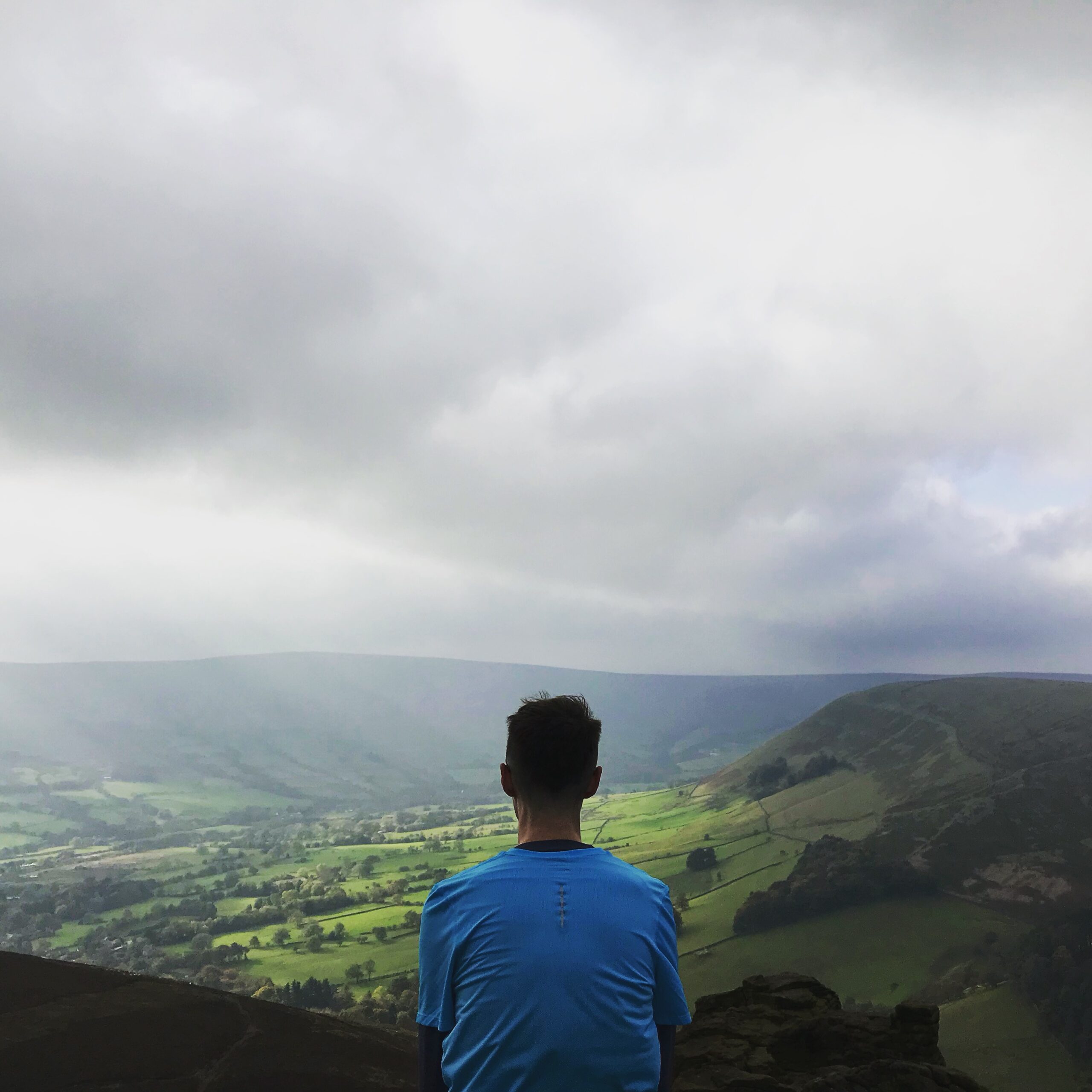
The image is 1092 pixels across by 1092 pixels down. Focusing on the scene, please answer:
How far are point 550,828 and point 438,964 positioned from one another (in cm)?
64

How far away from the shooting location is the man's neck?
2.86 meters

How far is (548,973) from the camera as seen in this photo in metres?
2.42

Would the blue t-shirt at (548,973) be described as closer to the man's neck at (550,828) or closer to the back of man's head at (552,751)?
the man's neck at (550,828)

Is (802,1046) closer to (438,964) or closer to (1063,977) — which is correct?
(438,964)

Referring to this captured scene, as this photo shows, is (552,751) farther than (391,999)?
No

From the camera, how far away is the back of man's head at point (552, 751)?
9.59 ft

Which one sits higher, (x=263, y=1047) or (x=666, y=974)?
(x=666, y=974)

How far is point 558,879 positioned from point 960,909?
41242 millimetres

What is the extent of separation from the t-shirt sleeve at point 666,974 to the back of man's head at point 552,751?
56 centimetres

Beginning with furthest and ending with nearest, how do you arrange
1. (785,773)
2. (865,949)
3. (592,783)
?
(785,773) < (865,949) < (592,783)

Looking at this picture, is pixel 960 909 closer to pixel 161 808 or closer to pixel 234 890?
pixel 234 890

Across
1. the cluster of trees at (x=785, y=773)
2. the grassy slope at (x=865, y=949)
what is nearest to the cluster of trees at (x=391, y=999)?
the grassy slope at (x=865, y=949)

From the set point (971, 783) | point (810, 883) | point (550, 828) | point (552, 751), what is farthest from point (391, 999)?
point (971, 783)

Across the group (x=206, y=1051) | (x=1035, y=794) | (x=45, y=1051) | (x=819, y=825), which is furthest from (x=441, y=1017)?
(x=819, y=825)
